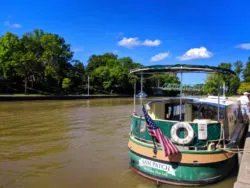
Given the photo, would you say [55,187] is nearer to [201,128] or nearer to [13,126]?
[201,128]

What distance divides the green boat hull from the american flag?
37cm

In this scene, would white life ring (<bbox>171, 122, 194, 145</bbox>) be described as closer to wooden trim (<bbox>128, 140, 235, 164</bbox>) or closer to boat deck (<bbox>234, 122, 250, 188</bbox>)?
wooden trim (<bbox>128, 140, 235, 164</bbox>)

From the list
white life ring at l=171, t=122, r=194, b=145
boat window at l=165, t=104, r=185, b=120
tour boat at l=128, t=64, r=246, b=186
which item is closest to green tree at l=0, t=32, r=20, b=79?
boat window at l=165, t=104, r=185, b=120

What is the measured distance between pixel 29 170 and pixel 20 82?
179 ft

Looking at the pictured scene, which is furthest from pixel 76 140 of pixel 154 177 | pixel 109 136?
pixel 154 177

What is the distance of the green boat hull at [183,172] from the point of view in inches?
275

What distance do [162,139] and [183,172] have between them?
1.07 m

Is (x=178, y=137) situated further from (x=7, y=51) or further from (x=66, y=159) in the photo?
(x=7, y=51)

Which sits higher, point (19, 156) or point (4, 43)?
point (4, 43)

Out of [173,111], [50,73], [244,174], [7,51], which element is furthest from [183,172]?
[50,73]

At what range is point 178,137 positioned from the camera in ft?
23.8

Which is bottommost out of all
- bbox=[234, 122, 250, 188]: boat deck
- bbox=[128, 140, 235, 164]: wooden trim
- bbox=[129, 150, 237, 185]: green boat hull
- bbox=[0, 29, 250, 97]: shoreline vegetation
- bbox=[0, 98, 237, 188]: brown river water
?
bbox=[0, 98, 237, 188]: brown river water

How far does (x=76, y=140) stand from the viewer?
13.5 m

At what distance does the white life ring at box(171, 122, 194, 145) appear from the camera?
281 inches
